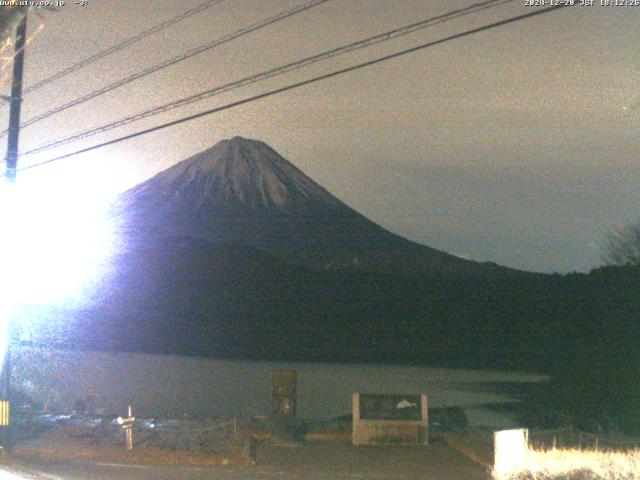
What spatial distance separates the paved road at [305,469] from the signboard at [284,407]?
0.77 meters

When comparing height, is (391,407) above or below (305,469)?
above

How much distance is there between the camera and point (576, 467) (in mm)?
11992

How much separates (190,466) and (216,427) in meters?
2.82

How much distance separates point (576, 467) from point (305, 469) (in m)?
4.85

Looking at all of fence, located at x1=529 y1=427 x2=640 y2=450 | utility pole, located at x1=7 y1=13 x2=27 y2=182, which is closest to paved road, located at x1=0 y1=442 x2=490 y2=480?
fence, located at x1=529 y1=427 x2=640 y2=450

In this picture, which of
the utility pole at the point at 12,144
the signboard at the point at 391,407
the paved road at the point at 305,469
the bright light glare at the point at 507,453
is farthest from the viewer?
the signboard at the point at 391,407

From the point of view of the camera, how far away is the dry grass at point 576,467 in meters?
11.3

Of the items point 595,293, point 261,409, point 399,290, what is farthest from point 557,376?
point 399,290

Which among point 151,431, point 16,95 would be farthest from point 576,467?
point 16,95

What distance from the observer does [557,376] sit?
4897 cm

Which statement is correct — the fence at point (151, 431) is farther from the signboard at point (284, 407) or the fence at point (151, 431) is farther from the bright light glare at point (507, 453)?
the bright light glare at point (507, 453)

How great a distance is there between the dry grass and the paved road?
111 cm

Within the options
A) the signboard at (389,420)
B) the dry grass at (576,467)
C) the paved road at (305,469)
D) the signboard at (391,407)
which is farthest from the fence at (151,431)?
the dry grass at (576,467)

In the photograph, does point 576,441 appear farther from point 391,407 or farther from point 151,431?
point 151,431
